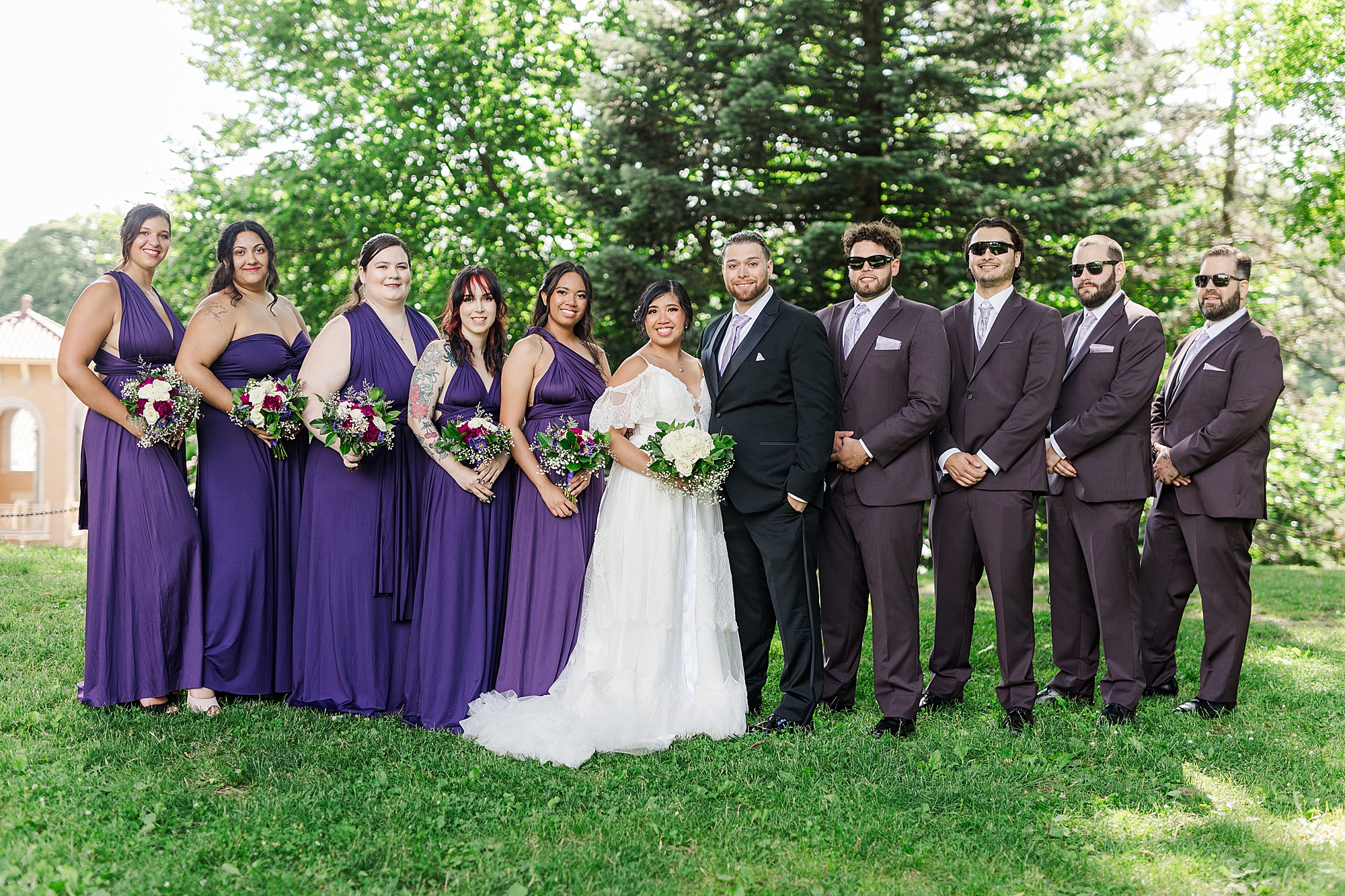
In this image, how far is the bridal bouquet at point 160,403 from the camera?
502 centimetres

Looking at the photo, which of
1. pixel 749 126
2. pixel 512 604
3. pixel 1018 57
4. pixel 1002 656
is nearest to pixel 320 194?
pixel 749 126

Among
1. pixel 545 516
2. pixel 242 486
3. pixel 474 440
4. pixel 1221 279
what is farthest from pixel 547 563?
pixel 1221 279

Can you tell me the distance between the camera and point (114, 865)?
Result: 3.43 meters

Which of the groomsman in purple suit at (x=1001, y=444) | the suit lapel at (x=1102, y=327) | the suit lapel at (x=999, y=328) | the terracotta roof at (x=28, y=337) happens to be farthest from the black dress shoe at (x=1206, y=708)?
the terracotta roof at (x=28, y=337)

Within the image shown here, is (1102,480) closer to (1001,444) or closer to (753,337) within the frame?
(1001,444)

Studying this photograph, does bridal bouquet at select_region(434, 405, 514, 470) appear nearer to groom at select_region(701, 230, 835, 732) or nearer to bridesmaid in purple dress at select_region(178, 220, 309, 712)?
bridesmaid in purple dress at select_region(178, 220, 309, 712)

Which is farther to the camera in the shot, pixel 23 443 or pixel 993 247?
pixel 23 443

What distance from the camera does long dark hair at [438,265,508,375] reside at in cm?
558

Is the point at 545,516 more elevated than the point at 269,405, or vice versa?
the point at 269,405

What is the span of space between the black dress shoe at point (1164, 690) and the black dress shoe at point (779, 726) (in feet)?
7.73

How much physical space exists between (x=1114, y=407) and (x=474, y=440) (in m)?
3.42

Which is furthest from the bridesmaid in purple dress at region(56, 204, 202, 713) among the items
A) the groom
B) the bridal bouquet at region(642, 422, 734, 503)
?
the groom

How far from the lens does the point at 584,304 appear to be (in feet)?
18.3

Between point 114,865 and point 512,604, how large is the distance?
2.32m
